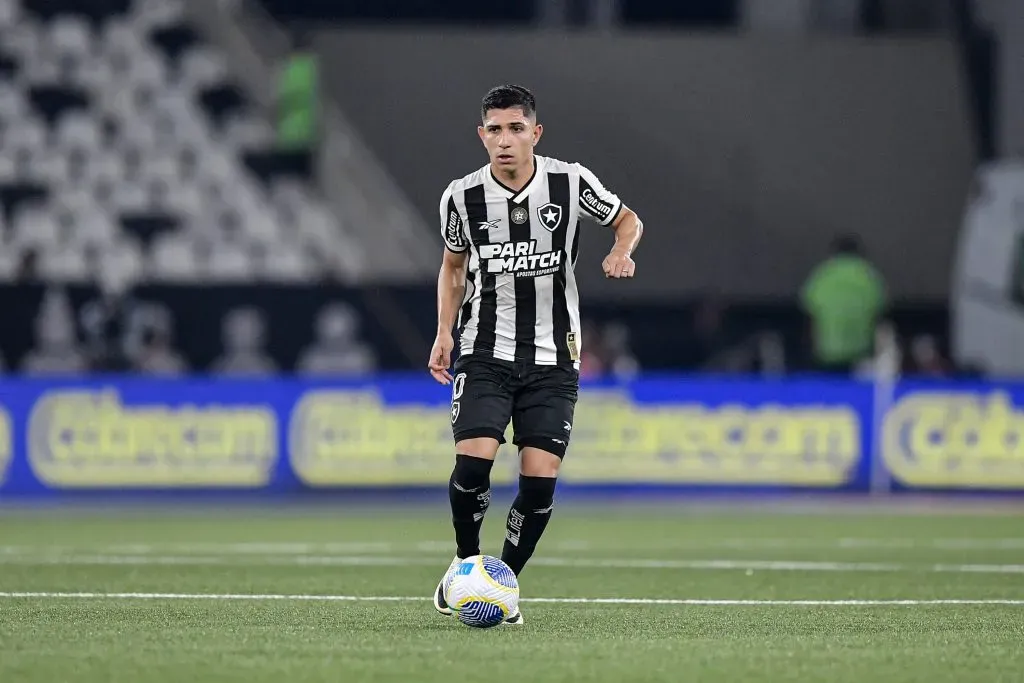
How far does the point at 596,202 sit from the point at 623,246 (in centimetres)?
29

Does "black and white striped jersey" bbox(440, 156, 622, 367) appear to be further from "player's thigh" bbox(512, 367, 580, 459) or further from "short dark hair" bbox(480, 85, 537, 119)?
"short dark hair" bbox(480, 85, 537, 119)

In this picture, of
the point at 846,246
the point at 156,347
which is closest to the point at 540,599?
the point at 156,347

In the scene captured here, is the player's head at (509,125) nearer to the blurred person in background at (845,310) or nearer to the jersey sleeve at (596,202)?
the jersey sleeve at (596,202)

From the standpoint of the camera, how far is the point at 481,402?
7.37 m

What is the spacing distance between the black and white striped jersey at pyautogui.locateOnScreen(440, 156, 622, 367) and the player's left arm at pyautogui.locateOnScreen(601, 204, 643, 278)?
129mm

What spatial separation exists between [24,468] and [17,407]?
52 cm

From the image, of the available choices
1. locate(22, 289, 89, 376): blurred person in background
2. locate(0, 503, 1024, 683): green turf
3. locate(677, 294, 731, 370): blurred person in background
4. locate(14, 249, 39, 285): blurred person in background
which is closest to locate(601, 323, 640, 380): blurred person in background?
locate(677, 294, 731, 370): blurred person in background

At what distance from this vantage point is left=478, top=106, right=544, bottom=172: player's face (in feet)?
24.1

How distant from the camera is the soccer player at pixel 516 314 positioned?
7375mm

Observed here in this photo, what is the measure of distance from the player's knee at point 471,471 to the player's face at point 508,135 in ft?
3.73

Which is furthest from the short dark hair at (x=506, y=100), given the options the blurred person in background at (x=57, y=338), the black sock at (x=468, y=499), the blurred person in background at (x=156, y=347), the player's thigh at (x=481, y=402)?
the blurred person in background at (x=57, y=338)

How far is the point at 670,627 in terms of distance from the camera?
7.23m

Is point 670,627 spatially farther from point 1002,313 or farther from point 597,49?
point 597,49

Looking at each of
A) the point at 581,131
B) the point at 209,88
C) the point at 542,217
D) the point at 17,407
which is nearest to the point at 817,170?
the point at 581,131
